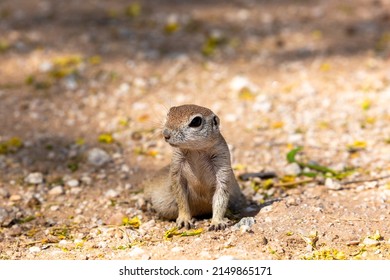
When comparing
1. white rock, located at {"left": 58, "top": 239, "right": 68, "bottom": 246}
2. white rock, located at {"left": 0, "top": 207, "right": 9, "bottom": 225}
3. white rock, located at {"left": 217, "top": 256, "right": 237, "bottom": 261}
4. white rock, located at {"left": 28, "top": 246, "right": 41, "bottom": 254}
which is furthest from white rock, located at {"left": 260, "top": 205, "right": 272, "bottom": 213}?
white rock, located at {"left": 0, "top": 207, "right": 9, "bottom": 225}

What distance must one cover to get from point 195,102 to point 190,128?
327 cm

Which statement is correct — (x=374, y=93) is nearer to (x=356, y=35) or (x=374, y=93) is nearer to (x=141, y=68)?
(x=356, y=35)

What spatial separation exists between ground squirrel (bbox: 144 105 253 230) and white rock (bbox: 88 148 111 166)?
1.25m

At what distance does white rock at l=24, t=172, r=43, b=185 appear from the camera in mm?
5813

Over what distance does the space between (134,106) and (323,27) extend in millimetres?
3847

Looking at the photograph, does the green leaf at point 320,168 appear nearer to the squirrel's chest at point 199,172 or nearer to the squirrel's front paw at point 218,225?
the squirrel's chest at point 199,172

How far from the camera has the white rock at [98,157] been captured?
20.2 feet

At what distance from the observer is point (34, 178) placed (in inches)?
230

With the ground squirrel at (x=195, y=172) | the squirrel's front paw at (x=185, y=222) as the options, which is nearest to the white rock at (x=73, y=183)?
Answer: the ground squirrel at (x=195, y=172)

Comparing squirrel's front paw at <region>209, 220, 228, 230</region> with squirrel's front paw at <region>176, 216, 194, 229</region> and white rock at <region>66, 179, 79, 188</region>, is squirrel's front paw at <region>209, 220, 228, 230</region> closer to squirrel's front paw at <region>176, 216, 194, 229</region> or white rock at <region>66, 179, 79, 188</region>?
squirrel's front paw at <region>176, 216, 194, 229</region>

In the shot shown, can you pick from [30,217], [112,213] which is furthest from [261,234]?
[30,217]

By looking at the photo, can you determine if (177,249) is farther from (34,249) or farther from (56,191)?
(56,191)

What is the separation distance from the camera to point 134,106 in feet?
24.7
